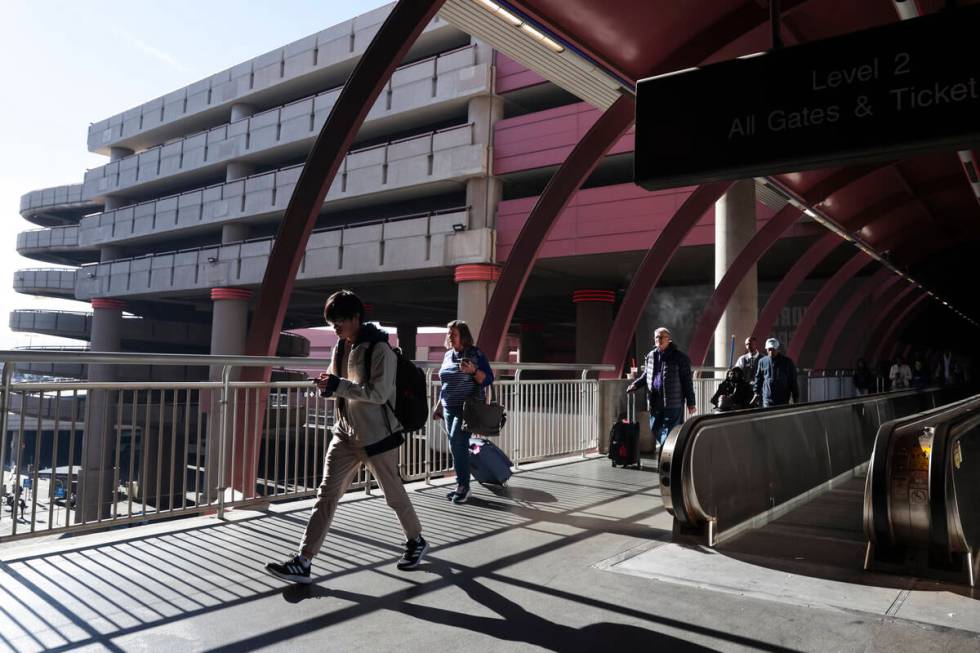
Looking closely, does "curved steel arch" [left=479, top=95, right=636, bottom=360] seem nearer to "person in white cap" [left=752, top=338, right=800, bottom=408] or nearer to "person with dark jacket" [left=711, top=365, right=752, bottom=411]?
"person with dark jacket" [left=711, top=365, right=752, bottom=411]

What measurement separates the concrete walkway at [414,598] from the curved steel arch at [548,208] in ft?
19.8

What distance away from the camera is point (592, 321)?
100 ft

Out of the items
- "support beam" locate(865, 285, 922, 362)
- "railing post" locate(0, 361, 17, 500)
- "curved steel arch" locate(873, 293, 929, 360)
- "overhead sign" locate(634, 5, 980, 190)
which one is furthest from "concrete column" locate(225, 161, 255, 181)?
"overhead sign" locate(634, 5, 980, 190)

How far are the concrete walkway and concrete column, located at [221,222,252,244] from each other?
35.2 meters

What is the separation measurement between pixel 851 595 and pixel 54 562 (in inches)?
199

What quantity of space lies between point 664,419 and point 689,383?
55 centimetres

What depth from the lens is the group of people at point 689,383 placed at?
9062 mm

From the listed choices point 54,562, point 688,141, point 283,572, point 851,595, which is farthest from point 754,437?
point 54,562

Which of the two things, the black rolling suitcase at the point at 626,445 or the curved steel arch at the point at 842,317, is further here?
the curved steel arch at the point at 842,317

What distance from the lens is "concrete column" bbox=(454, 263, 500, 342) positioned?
27.4 m

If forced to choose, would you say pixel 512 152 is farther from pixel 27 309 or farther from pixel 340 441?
pixel 27 309

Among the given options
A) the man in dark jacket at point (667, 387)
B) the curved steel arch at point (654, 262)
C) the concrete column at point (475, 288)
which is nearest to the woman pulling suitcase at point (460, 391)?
the man in dark jacket at point (667, 387)

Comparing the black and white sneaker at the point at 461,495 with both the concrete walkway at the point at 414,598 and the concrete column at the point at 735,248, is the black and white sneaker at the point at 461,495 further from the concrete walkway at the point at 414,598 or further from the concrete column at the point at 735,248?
the concrete column at the point at 735,248

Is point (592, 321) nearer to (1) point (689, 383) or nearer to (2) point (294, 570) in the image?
(1) point (689, 383)
